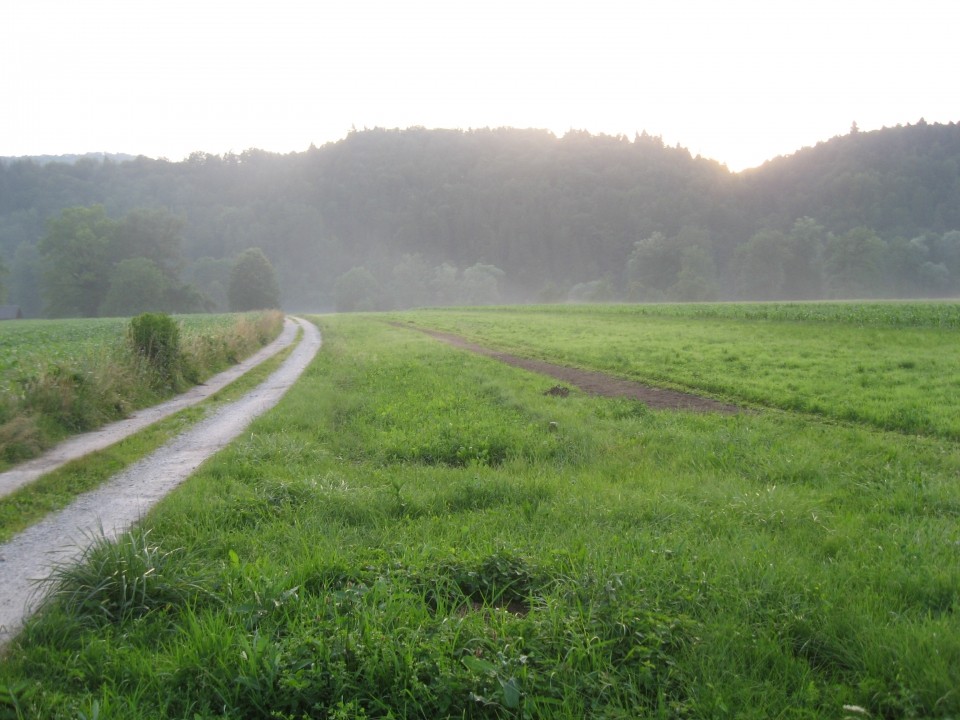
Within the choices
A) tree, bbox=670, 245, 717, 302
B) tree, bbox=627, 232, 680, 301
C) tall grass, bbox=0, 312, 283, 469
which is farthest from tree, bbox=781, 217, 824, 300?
tall grass, bbox=0, 312, 283, 469

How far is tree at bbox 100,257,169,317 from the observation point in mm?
77562

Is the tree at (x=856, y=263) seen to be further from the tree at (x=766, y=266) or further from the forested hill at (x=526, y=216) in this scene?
the tree at (x=766, y=266)

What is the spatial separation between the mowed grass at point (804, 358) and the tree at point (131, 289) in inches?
2511

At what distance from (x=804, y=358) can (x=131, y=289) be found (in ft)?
275

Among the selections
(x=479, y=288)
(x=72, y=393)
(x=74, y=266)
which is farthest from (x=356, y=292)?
(x=72, y=393)

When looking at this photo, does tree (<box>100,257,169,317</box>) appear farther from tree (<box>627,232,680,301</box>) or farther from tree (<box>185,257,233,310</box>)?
tree (<box>627,232,680,301</box>)

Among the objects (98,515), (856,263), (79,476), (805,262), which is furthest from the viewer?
(805,262)

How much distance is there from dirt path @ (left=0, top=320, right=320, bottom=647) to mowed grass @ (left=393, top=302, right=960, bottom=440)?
31.3ft

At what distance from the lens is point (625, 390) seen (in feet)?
42.8

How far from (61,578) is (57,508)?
97.4 inches

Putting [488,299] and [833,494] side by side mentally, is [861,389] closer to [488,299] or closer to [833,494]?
[833,494]

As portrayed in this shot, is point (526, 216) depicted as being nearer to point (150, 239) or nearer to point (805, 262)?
point (805, 262)

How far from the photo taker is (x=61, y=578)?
3881mm

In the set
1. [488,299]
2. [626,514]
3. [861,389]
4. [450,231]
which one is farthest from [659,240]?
[626,514]
